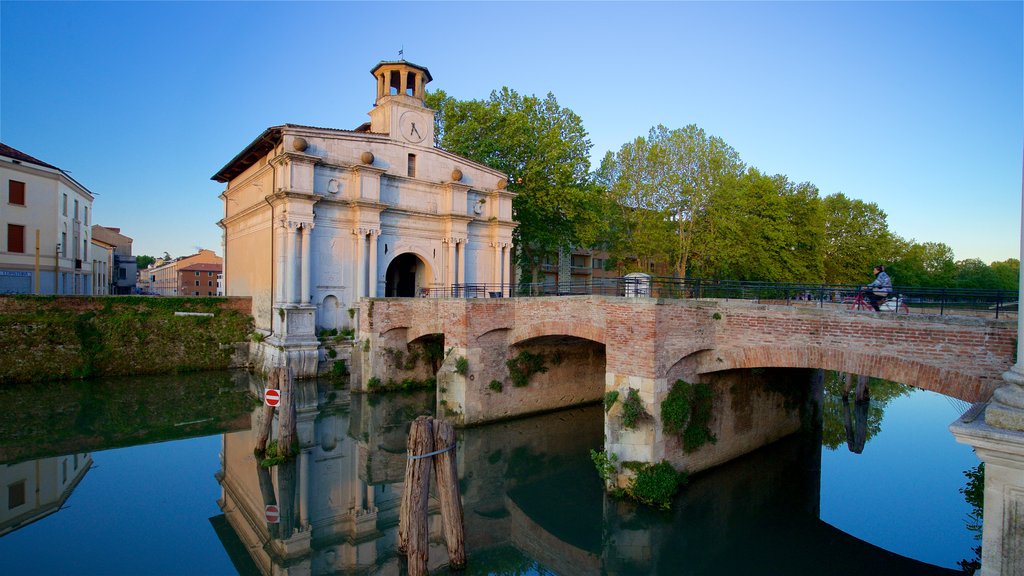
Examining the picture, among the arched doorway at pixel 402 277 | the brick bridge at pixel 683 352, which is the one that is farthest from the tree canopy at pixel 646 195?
the brick bridge at pixel 683 352

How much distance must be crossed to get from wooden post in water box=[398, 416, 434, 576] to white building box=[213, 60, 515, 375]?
527 inches

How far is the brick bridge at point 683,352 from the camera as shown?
29.1 ft

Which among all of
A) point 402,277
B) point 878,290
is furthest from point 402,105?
point 878,290

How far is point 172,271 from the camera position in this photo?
84.2m

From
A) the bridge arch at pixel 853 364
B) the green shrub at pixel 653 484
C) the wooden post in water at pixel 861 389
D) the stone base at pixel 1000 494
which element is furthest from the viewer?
the wooden post in water at pixel 861 389

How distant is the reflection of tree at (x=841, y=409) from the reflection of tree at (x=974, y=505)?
3.31 meters

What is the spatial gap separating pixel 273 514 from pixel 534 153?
25.1 meters

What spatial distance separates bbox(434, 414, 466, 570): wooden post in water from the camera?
8859mm

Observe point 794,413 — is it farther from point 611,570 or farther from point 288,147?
point 288,147

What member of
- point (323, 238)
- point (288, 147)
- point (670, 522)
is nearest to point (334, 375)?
point (323, 238)

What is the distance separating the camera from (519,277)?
39.2m

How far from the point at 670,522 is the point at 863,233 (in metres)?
36.7

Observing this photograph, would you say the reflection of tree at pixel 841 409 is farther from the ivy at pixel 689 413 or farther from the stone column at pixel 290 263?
the stone column at pixel 290 263

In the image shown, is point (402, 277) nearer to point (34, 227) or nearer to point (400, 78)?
point (400, 78)
